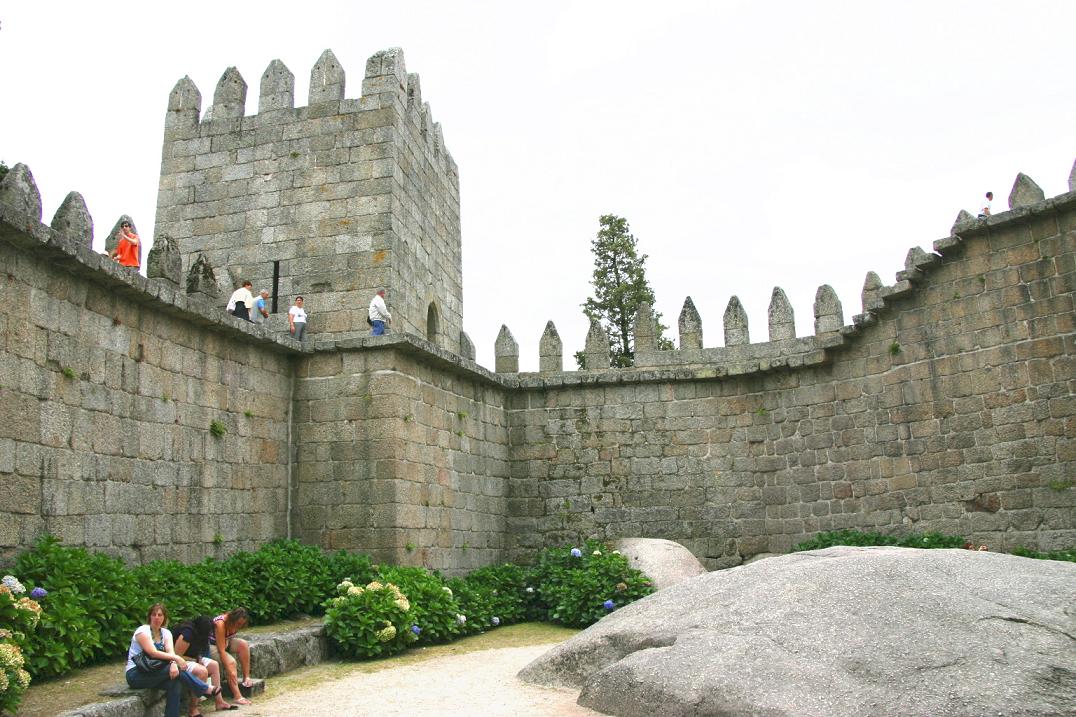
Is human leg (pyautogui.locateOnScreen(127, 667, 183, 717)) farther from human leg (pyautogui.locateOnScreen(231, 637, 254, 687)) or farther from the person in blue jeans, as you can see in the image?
human leg (pyautogui.locateOnScreen(231, 637, 254, 687))

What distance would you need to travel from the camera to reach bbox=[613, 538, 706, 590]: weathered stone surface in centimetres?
1312

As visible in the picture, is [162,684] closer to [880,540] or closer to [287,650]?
[287,650]

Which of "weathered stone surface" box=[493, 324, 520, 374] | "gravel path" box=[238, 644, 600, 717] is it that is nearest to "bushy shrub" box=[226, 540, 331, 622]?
"gravel path" box=[238, 644, 600, 717]

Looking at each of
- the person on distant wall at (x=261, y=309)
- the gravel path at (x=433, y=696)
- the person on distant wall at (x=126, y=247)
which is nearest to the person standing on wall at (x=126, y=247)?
the person on distant wall at (x=126, y=247)

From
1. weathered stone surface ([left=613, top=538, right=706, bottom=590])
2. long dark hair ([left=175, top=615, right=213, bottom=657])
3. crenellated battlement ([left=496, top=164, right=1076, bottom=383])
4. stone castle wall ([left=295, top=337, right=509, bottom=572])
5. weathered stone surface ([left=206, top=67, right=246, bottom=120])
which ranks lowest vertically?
long dark hair ([left=175, top=615, right=213, bottom=657])

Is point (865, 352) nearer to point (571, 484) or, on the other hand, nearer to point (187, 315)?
point (571, 484)

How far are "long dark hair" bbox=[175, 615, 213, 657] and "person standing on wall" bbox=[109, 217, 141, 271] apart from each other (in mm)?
4823

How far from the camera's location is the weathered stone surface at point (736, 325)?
15.8m

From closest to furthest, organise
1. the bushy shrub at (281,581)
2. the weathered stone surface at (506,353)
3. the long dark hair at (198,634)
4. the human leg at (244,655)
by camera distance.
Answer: the long dark hair at (198,634)
the human leg at (244,655)
the bushy shrub at (281,581)
the weathered stone surface at (506,353)

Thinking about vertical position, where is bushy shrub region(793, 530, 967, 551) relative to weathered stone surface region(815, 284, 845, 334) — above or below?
below

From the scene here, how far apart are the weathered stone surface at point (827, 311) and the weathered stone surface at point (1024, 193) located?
10.8 ft

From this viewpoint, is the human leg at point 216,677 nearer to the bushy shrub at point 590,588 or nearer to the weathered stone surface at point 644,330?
the bushy shrub at point 590,588

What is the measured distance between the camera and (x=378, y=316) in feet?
44.2

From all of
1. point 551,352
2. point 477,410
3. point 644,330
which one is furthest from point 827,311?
point 477,410
